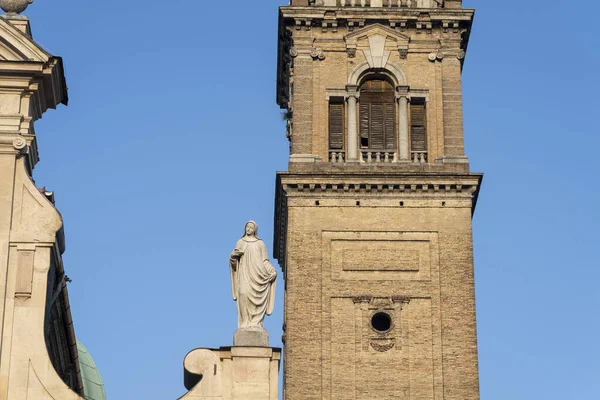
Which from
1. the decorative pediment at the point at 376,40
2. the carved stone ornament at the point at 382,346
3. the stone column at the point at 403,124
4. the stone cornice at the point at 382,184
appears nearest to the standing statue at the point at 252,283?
the carved stone ornament at the point at 382,346

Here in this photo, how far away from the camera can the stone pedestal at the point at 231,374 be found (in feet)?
101

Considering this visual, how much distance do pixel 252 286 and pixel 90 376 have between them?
2289cm

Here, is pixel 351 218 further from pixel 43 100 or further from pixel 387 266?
pixel 43 100

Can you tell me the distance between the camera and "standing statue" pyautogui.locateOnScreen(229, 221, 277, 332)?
1225 inches

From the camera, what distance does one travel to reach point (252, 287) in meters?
31.1

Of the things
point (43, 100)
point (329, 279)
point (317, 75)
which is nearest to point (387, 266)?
point (329, 279)

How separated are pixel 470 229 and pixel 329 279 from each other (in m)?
Answer: 4.47

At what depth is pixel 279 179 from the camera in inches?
2212

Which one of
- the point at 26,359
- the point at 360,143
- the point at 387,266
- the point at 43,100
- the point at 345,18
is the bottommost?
the point at 26,359

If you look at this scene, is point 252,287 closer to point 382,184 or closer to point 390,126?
point 382,184

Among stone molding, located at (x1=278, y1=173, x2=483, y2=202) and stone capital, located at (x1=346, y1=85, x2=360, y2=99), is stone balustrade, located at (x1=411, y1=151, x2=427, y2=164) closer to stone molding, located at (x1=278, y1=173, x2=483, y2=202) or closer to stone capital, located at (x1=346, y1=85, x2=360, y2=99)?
stone molding, located at (x1=278, y1=173, x2=483, y2=202)

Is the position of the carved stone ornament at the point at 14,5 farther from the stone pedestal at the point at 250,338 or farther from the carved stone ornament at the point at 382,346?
the carved stone ornament at the point at 382,346

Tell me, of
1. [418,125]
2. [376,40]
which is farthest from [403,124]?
[376,40]

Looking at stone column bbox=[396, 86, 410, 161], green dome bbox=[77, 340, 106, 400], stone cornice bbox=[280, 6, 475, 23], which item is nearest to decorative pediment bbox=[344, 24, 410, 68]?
stone cornice bbox=[280, 6, 475, 23]
